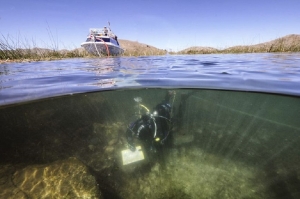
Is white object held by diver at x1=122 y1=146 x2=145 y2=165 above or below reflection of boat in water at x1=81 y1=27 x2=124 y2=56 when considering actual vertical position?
below

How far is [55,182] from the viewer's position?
14.0 feet

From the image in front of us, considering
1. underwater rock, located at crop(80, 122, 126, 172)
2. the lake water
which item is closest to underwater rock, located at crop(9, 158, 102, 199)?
the lake water

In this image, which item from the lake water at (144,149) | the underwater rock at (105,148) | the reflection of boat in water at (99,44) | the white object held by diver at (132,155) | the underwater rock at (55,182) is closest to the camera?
the underwater rock at (55,182)

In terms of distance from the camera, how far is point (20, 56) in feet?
55.0

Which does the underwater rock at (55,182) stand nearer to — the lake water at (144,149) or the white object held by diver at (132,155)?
the lake water at (144,149)

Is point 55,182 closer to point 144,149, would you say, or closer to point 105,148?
point 105,148

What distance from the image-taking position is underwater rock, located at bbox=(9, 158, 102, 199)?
3.99 m

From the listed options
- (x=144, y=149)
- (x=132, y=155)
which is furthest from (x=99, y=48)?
(x=132, y=155)

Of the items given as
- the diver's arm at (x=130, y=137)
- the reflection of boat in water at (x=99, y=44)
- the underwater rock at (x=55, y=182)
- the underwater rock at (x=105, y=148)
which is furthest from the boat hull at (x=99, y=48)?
the diver's arm at (x=130, y=137)

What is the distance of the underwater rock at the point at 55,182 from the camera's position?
3990mm

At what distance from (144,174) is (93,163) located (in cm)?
183

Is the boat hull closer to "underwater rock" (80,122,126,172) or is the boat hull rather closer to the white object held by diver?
"underwater rock" (80,122,126,172)

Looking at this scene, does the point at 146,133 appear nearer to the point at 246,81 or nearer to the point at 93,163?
the point at 93,163

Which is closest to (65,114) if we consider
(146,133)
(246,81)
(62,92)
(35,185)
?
(62,92)
